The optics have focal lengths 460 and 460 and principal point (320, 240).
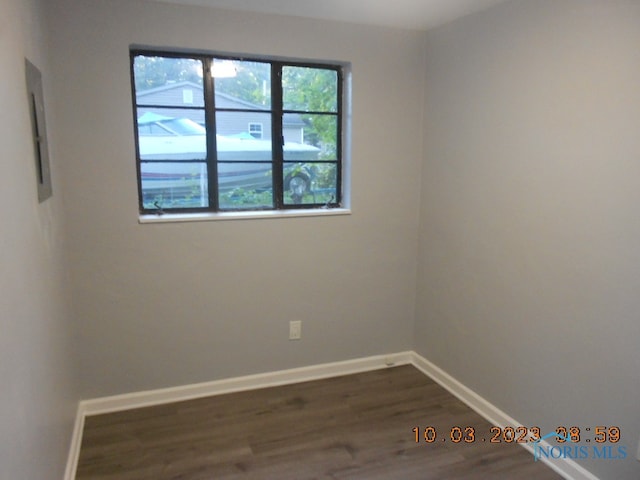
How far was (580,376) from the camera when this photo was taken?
2059 mm

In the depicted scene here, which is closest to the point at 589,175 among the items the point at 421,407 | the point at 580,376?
the point at 580,376

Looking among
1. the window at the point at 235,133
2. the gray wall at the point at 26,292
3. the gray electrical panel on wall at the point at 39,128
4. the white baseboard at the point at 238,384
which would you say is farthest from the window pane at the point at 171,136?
the white baseboard at the point at 238,384

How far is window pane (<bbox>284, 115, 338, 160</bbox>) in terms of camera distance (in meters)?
2.90

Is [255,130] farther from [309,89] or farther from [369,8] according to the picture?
[369,8]

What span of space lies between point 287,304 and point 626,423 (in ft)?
5.99

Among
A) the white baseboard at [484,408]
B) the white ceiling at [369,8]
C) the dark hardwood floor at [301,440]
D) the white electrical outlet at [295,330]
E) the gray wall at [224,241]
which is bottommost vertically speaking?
the dark hardwood floor at [301,440]

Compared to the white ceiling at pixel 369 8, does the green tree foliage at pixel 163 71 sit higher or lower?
lower

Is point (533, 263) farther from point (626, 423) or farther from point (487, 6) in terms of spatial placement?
point (487, 6)

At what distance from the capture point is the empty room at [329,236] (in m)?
1.90

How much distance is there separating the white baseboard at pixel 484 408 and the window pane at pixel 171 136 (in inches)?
79.2

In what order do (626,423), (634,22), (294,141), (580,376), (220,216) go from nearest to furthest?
(634,22)
(626,423)
(580,376)
(220,216)
(294,141)

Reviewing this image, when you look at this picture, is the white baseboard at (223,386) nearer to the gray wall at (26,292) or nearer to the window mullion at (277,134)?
the gray wall at (26,292)

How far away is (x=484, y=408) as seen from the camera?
8.63ft

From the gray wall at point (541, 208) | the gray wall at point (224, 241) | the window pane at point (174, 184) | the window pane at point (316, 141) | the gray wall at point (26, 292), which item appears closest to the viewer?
the gray wall at point (26, 292)
